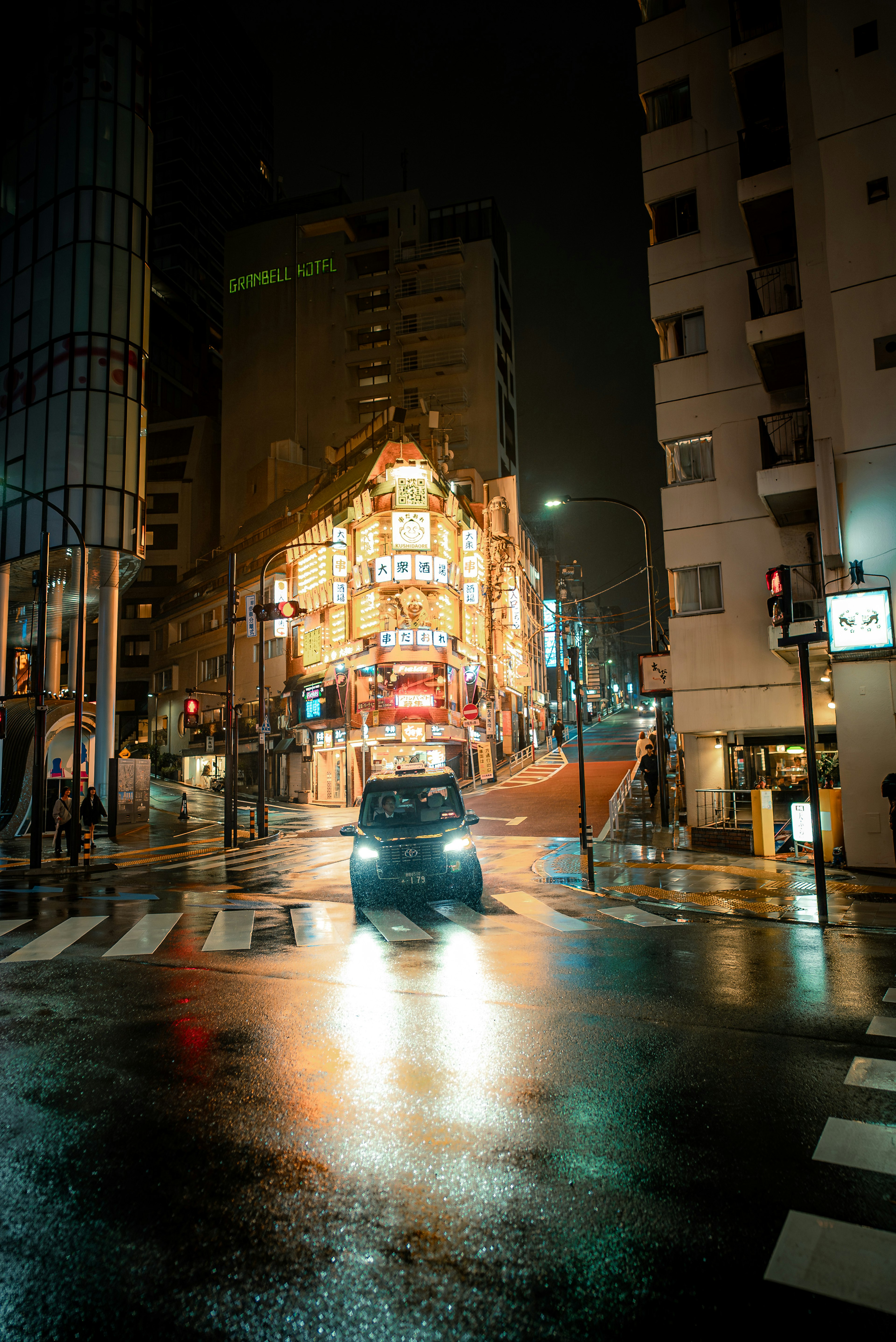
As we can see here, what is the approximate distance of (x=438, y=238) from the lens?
83.2 meters

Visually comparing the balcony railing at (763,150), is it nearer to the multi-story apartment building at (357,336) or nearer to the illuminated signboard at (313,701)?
the illuminated signboard at (313,701)

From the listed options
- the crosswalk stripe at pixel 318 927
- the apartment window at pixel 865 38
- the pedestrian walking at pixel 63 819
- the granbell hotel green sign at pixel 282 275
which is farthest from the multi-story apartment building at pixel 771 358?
the granbell hotel green sign at pixel 282 275

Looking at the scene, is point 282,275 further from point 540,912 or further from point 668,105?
point 540,912

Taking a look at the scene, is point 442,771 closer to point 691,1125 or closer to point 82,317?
point 691,1125

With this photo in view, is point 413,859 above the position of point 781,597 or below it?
below

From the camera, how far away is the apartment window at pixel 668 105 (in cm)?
2577

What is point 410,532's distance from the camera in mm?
45750

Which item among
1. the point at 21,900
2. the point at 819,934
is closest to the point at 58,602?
the point at 21,900

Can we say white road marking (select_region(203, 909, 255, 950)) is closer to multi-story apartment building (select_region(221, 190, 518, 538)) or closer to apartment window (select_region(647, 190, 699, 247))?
apartment window (select_region(647, 190, 699, 247))

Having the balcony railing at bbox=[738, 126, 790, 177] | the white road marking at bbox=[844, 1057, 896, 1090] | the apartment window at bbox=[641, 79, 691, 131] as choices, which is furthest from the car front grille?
the apartment window at bbox=[641, 79, 691, 131]

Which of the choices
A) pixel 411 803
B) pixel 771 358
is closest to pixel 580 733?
pixel 411 803

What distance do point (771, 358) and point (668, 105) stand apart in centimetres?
1063

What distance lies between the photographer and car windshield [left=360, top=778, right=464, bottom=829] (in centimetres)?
1434

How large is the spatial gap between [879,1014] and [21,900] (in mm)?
14320
